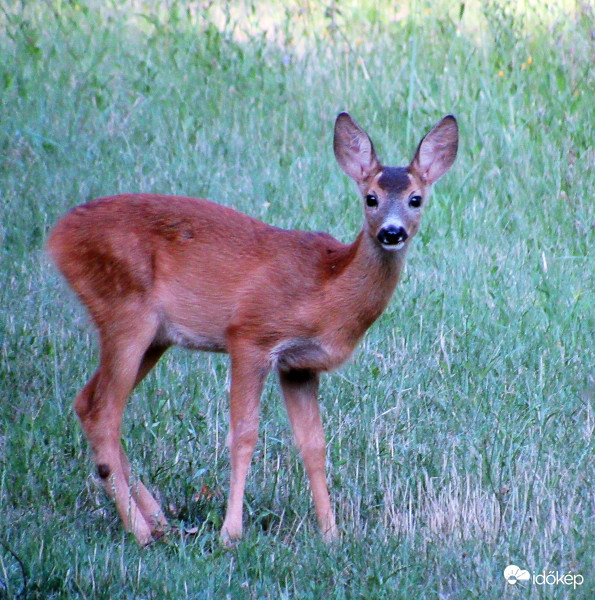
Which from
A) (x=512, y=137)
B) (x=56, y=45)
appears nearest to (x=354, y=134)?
(x=512, y=137)

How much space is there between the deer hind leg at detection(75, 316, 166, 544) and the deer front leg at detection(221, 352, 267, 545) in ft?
1.19

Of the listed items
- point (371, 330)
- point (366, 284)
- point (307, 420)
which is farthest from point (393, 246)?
point (371, 330)

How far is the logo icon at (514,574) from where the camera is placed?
4.01 m

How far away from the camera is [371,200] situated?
16.3 ft

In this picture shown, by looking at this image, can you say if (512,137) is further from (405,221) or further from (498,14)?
(405,221)

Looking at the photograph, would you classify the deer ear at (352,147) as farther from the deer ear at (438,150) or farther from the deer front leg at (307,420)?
the deer front leg at (307,420)

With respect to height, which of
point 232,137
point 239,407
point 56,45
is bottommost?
point 239,407

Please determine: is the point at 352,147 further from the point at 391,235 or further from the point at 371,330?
the point at 371,330

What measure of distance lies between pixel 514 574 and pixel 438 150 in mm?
2032

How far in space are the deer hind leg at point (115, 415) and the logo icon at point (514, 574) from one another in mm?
1485

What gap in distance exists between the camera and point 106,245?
16.3 feet

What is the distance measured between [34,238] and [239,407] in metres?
3.15

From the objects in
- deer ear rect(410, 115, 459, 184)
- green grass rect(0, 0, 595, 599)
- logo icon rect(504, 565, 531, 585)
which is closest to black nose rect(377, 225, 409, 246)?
deer ear rect(410, 115, 459, 184)

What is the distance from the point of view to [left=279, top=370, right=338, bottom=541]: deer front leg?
4984 mm
